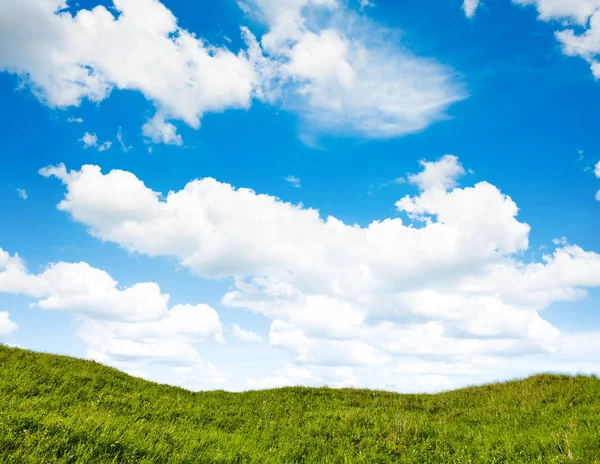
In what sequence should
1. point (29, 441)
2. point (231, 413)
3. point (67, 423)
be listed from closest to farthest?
point (29, 441) → point (67, 423) → point (231, 413)

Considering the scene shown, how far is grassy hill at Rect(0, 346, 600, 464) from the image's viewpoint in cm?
1183

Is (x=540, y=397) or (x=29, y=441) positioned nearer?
(x=29, y=441)

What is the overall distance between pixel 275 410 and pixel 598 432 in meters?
13.3

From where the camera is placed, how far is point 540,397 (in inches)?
846

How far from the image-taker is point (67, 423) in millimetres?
12125

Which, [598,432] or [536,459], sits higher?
[598,432]

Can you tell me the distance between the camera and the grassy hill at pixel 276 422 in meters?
11.8

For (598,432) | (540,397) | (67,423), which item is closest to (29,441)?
(67,423)

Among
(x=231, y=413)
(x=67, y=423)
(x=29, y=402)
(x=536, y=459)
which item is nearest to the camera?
(x=67, y=423)

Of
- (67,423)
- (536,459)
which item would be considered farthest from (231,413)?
(536,459)

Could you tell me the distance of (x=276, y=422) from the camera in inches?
745

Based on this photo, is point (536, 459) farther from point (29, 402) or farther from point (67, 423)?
point (29, 402)

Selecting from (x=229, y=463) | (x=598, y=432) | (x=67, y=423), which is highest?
(x=598, y=432)

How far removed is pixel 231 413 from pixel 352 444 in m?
6.64
